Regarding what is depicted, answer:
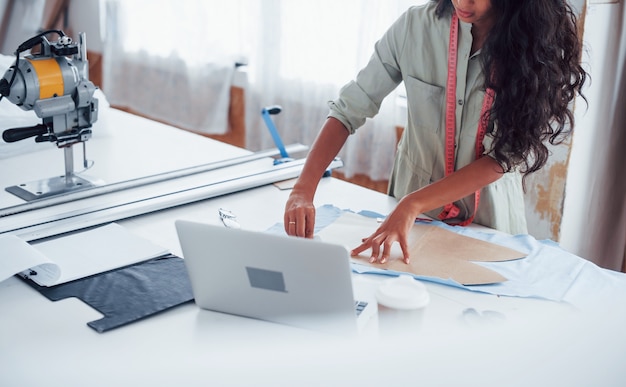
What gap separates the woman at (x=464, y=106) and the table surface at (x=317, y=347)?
0.96 feet

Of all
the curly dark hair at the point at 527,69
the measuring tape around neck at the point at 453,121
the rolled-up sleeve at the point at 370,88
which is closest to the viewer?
the curly dark hair at the point at 527,69

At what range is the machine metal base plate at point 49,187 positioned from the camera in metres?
1.88

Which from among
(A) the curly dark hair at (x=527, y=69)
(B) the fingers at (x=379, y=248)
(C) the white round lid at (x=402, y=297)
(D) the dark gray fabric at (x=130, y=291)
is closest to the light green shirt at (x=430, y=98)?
(A) the curly dark hair at (x=527, y=69)

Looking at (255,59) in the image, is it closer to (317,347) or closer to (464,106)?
(464,106)

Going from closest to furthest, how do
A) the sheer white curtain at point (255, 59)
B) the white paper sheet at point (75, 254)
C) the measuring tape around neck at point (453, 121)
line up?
the white paper sheet at point (75, 254)
the measuring tape around neck at point (453, 121)
the sheer white curtain at point (255, 59)

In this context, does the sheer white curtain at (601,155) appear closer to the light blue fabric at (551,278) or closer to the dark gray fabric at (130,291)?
the light blue fabric at (551,278)

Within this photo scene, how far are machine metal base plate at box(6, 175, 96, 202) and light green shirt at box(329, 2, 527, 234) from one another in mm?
692

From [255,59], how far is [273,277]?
8.21ft

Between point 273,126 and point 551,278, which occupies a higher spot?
point 273,126

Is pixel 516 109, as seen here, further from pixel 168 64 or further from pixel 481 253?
pixel 168 64

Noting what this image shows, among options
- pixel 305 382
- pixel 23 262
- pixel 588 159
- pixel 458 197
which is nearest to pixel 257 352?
pixel 305 382

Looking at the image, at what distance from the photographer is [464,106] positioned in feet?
5.93

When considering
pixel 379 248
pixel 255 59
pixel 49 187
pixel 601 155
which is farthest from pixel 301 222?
pixel 255 59

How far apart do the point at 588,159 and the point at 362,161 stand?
107cm
